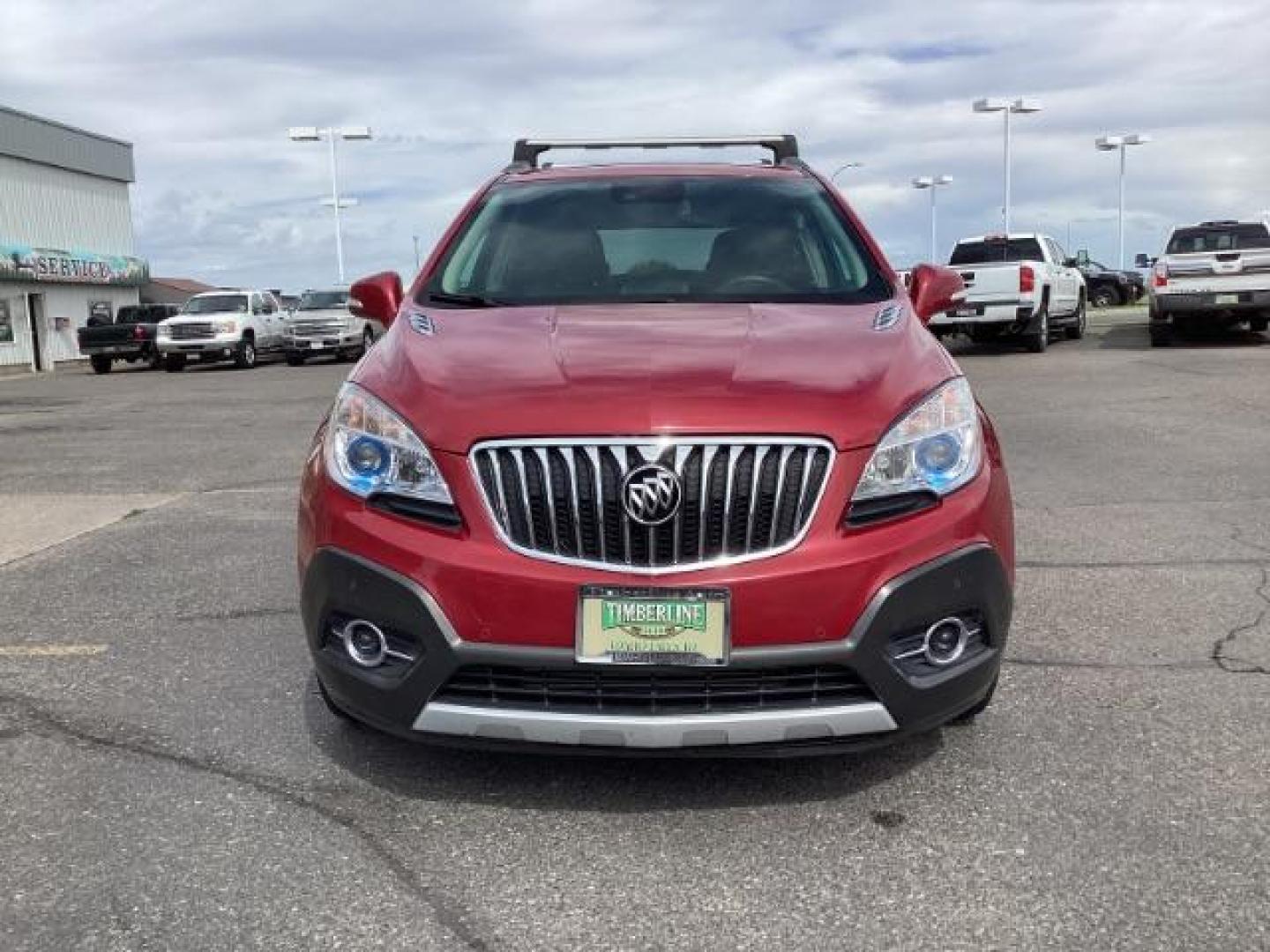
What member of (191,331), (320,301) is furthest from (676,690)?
(320,301)

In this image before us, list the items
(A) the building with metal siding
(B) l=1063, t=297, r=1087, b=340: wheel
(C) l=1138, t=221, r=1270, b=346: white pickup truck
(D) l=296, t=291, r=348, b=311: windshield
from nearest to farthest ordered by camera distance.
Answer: (C) l=1138, t=221, r=1270, b=346: white pickup truck, (B) l=1063, t=297, r=1087, b=340: wheel, (D) l=296, t=291, r=348, b=311: windshield, (A) the building with metal siding

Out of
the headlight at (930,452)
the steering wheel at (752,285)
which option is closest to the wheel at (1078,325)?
the steering wheel at (752,285)

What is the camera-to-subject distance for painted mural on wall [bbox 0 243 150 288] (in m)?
37.9

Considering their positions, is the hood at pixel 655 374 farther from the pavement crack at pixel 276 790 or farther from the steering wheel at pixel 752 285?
the pavement crack at pixel 276 790

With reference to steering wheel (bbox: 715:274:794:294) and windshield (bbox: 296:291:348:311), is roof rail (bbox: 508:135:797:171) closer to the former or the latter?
steering wheel (bbox: 715:274:794:294)

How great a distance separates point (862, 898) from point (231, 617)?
335cm

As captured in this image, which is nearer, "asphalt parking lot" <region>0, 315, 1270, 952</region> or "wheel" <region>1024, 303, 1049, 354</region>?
"asphalt parking lot" <region>0, 315, 1270, 952</region>

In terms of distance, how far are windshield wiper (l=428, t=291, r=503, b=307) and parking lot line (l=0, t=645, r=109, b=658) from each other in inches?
79.1

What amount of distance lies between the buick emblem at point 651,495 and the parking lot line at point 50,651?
9.31ft

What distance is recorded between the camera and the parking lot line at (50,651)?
4.73 meters

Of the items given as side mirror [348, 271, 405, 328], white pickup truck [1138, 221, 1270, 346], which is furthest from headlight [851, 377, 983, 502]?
white pickup truck [1138, 221, 1270, 346]

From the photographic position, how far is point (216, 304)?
30203mm

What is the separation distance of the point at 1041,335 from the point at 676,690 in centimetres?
1859

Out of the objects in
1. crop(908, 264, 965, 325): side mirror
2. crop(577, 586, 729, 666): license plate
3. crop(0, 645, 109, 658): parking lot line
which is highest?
crop(908, 264, 965, 325): side mirror
